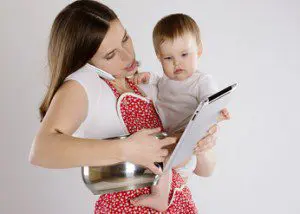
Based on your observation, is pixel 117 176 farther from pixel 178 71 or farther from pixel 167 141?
pixel 178 71

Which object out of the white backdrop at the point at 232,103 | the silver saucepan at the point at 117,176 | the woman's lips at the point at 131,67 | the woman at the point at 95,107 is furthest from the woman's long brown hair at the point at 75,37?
the white backdrop at the point at 232,103

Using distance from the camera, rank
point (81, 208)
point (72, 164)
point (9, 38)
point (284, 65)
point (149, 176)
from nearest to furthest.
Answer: point (72, 164) → point (149, 176) → point (9, 38) → point (81, 208) → point (284, 65)

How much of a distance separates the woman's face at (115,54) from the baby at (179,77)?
0.90 feet

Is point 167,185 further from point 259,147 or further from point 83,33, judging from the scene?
point 259,147

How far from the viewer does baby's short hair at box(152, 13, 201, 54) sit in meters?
1.71

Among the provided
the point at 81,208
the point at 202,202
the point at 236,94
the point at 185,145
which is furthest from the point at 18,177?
the point at 185,145

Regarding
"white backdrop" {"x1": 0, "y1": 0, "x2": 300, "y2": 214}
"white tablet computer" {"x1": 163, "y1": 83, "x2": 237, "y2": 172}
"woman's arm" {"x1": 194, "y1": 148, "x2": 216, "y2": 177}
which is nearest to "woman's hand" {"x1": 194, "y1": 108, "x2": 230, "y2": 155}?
"white tablet computer" {"x1": 163, "y1": 83, "x2": 237, "y2": 172}

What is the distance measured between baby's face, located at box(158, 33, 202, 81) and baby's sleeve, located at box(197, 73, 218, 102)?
5 centimetres

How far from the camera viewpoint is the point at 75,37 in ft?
4.52

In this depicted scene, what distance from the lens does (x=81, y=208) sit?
9.00ft

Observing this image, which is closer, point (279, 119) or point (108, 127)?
point (108, 127)

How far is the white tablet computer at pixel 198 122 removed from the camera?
1.23 meters

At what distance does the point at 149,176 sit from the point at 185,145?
0.14 meters

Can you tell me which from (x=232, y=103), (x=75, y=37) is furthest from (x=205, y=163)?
(x=232, y=103)
